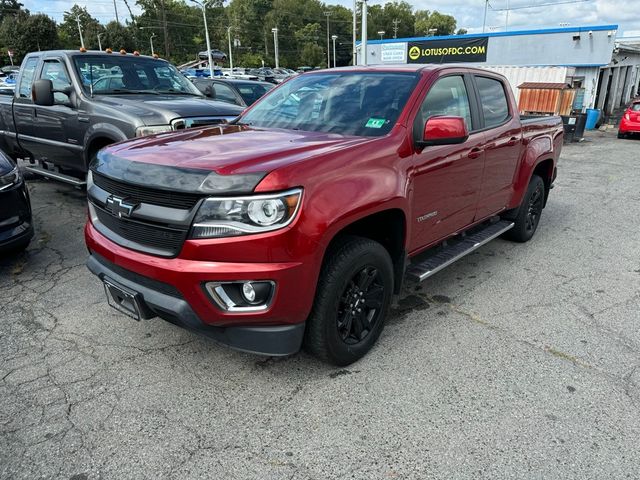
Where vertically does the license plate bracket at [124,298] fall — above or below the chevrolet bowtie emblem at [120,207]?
below

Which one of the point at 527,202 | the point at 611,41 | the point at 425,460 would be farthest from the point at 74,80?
the point at 611,41

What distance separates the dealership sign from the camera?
2441 centimetres

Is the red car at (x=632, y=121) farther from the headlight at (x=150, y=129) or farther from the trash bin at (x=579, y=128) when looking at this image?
the headlight at (x=150, y=129)

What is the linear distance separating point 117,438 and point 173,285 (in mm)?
823

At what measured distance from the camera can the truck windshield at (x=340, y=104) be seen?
342cm

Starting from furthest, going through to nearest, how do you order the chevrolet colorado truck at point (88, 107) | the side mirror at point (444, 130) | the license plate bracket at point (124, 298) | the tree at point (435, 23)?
the tree at point (435, 23) → the chevrolet colorado truck at point (88, 107) → the side mirror at point (444, 130) → the license plate bracket at point (124, 298)

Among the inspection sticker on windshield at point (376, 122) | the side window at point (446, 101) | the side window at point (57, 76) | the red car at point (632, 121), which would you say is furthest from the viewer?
the red car at point (632, 121)

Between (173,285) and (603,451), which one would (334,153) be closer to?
(173,285)

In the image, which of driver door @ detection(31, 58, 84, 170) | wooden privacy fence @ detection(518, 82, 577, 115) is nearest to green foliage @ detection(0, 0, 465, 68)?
Answer: wooden privacy fence @ detection(518, 82, 577, 115)

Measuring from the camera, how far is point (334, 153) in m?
2.79

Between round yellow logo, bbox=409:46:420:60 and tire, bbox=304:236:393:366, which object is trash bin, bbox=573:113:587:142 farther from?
tire, bbox=304:236:393:366

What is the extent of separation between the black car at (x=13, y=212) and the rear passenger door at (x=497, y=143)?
414 cm

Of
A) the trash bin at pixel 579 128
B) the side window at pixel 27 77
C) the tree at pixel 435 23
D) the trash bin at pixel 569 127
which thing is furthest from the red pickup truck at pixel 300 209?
the tree at pixel 435 23

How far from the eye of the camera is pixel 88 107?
5.95 metres
